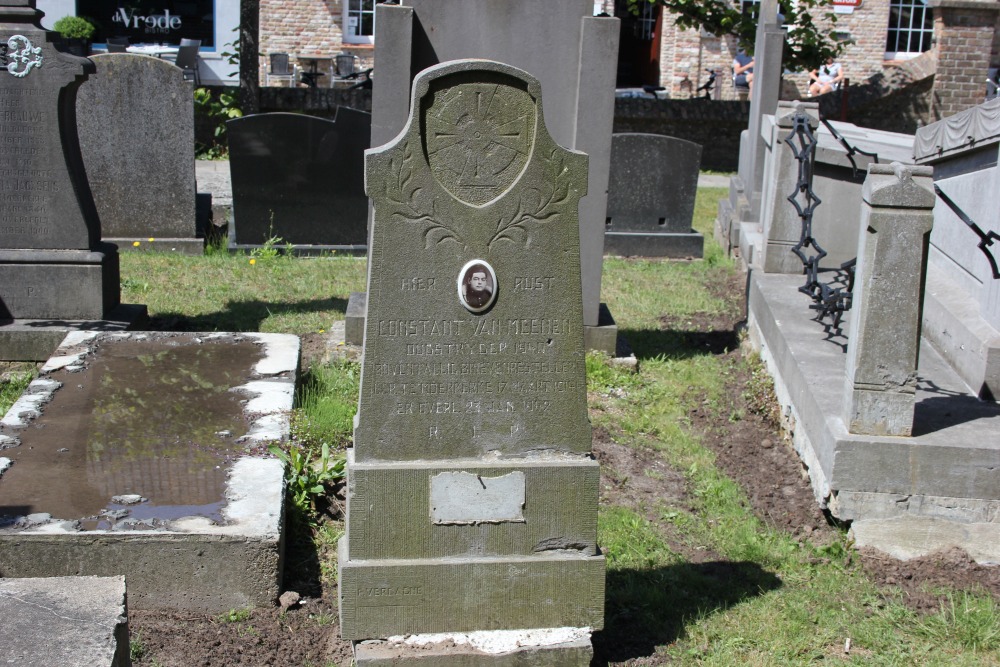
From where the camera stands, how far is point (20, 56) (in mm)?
7148

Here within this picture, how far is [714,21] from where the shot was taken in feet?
63.1

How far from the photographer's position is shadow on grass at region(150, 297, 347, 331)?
8469 millimetres

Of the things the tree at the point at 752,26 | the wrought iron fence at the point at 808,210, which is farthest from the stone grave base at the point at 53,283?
the tree at the point at 752,26

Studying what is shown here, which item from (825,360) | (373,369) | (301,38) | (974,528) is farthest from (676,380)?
(301,38)

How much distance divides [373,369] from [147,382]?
2827 millimetres

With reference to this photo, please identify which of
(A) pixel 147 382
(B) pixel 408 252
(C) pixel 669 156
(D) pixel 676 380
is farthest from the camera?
(C) pixel 669 156

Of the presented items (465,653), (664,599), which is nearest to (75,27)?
(664,599)

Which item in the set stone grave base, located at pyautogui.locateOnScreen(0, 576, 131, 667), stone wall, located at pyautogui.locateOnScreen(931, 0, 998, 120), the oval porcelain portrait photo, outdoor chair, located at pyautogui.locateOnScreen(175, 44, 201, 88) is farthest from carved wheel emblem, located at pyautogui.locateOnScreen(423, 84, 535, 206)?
outdoor chair, located at pyautogui.locateOnScreen(175, 44, 201, 88)

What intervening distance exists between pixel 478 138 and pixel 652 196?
7819mm

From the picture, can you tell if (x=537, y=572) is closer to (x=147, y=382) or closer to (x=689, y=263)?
(x=147, y=382)

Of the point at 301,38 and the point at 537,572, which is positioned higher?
the point at 301,38

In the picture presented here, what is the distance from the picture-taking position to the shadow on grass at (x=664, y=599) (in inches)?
168

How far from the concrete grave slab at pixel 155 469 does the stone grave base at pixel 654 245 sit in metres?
5.26

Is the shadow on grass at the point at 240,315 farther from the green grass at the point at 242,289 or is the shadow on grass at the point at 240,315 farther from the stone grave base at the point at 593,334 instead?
the stone grave base at the point at 593,334
